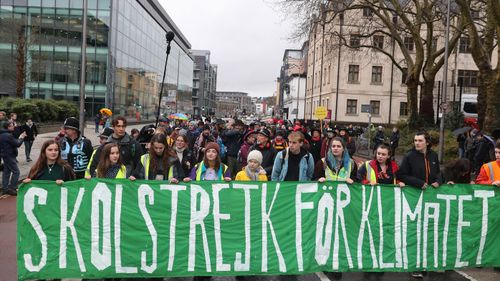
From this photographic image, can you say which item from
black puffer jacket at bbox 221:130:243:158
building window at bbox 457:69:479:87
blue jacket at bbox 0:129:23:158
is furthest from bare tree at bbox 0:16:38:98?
building window at bbox 457:69:479:87

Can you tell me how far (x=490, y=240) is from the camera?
18.3ft

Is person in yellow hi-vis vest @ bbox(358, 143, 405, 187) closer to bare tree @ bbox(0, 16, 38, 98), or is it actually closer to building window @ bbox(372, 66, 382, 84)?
bare tree @ bbox(0, 16, 38, 98)

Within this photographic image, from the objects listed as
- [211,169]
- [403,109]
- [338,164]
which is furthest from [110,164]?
[403,109]

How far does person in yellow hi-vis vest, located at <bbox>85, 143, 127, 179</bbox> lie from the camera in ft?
18.0

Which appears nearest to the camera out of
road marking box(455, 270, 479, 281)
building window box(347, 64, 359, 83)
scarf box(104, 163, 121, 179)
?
scarf box(104, 163, 121, 179)

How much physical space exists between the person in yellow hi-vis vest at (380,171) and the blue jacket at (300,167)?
661 millimetres

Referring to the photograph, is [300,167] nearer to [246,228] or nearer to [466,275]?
[246,228]

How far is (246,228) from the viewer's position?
514cm

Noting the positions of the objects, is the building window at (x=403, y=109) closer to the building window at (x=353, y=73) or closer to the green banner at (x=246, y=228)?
the building window at (x=353, y=73)

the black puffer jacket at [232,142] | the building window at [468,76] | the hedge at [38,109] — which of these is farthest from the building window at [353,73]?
the black puffer jacket at [232,142]

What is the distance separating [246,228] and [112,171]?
5.93 feet

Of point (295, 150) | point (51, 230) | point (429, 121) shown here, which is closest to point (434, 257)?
point (295, 150)

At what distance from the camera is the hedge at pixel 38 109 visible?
2455cm

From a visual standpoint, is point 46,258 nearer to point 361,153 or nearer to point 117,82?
point 361,153
